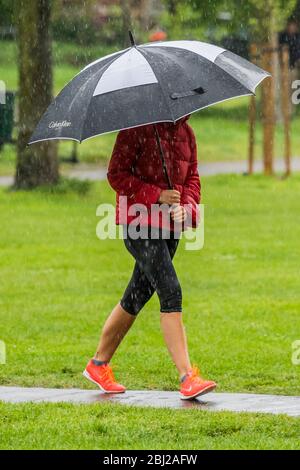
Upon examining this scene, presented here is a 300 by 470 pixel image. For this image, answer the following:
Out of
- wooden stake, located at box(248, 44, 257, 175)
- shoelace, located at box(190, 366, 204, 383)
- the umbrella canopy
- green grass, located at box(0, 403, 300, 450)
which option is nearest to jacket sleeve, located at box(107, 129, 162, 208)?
the umbrella canopy

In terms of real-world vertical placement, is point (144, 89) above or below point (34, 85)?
below

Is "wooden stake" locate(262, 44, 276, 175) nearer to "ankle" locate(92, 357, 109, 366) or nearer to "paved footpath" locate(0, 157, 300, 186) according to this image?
"paved footpath" locate(0, 157, 300, 186)

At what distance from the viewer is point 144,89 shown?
712 cm

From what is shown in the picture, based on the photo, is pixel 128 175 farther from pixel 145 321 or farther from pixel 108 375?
pixel 145 321

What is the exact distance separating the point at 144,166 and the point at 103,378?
1273 millimetres

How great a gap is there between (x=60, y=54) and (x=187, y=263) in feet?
95.4

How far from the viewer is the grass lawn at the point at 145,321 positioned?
6.49m

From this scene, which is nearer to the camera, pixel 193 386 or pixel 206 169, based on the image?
pixel 193 386

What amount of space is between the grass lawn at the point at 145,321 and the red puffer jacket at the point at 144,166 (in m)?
1.14

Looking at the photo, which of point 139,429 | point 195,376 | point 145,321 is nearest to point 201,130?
point 145,321

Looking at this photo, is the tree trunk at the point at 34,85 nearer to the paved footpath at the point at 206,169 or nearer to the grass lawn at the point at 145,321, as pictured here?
the grass lawn at the point at 145,321

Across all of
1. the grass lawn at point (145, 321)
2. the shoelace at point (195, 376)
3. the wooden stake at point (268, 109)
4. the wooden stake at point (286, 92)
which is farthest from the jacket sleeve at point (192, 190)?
the wooden stake at point (268, 109)
